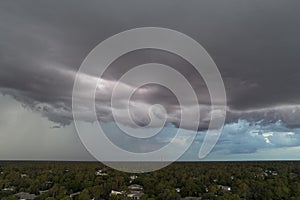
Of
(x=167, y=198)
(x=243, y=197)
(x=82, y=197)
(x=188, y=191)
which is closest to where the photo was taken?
(x=82, y=197)

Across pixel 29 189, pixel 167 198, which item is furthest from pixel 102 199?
pixel 29 189

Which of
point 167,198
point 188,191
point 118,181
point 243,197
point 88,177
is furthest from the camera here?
point 88,177

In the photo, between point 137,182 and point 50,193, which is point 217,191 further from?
point 50,193

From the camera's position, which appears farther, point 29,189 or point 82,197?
point 29,189

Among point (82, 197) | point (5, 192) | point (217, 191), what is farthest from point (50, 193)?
point (217, 191)

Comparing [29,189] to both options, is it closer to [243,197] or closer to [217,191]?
[217,191]

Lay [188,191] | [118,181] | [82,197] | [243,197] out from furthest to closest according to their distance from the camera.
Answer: [118,181], [188,191], [243,197], [82,197]

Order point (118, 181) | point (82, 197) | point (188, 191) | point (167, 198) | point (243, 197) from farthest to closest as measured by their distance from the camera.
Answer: point (118, 181) < point (188, 191) < point (243, 197) < point (167, 198) < point (82, 197)

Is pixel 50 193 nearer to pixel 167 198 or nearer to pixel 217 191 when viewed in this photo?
pixel 167 198

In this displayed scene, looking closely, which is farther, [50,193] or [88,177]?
[88,177]
